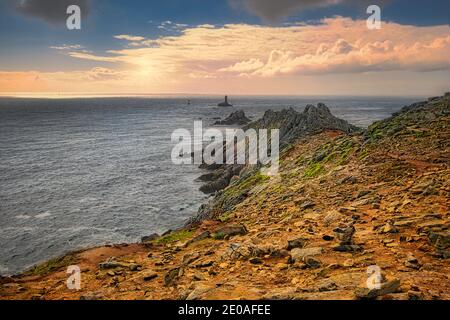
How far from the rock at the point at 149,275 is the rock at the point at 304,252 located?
5.01 meters

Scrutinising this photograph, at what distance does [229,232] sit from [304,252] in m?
5.00

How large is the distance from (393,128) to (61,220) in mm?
35003

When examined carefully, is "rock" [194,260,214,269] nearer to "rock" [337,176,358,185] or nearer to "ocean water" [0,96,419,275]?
"rock" [337,176,358,185]

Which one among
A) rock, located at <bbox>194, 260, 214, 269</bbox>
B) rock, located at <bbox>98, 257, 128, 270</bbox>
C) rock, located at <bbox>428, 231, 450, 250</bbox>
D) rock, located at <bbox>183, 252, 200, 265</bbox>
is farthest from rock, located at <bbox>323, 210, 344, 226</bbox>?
rock, located at <bbox>98, 257, 128, 270</bbox>

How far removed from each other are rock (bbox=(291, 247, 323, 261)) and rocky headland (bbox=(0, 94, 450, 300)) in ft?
0.11

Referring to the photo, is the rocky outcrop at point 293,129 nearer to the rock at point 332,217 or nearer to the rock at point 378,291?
the rock at point 332,217

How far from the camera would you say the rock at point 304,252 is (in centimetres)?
1071

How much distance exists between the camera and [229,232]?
1533cm

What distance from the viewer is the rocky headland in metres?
8.91

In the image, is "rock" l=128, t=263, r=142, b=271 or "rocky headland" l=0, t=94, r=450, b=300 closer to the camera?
"rocky headland" l=0, t=94, r=450, b=300

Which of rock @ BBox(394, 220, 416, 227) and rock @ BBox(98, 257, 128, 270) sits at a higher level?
rock @ BBox(394, 220, 416, 227)

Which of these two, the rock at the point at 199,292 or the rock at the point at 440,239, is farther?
the rock at the point at 440,239

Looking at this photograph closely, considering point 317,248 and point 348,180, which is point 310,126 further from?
point 317,248

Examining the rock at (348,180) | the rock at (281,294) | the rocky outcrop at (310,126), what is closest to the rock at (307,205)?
the rock at (348,180)
